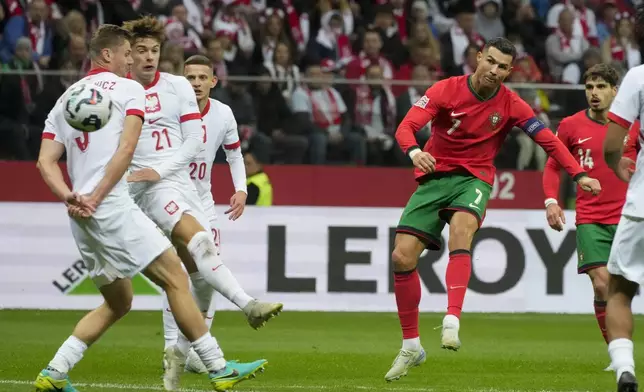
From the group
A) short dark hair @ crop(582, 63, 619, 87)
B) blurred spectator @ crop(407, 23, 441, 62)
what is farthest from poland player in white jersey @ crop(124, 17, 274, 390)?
blurred spectator @ crop(407, 23, 441, 62)

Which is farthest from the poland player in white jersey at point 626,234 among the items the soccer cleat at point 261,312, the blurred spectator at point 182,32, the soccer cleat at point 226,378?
the blurred spectator at point 182,32

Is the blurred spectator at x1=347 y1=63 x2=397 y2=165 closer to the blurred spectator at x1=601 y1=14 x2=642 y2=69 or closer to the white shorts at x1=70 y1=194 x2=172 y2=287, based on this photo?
the blurred spectator at x1=601 y1=14 x2=642 y2=69

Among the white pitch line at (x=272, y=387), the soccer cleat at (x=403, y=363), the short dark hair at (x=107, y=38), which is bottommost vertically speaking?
the white pitch line at (x=272, y=387)

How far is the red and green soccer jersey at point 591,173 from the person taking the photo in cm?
1047

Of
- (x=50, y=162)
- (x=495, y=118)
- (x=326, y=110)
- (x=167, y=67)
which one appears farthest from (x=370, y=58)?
(x=50, y=162)

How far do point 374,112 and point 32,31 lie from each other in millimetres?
5015

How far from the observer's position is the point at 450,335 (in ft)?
27.6

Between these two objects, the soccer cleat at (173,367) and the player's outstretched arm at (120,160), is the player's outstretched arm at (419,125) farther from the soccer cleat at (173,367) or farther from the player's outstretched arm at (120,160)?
the soccer cleat at (173,367)

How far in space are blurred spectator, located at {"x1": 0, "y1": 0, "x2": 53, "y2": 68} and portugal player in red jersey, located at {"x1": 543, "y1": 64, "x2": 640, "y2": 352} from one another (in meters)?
8.95

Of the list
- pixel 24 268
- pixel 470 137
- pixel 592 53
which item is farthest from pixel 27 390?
pixel 592 53

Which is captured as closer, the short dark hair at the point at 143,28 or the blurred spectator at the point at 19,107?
the short dark hair at the point at 143,28

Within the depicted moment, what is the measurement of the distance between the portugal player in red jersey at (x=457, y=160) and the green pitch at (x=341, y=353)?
0.79m

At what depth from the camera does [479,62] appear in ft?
30.8

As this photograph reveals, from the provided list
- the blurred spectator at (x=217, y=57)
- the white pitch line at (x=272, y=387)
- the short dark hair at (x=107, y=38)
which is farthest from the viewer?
the blurred spectator at (x=217, y=57)
